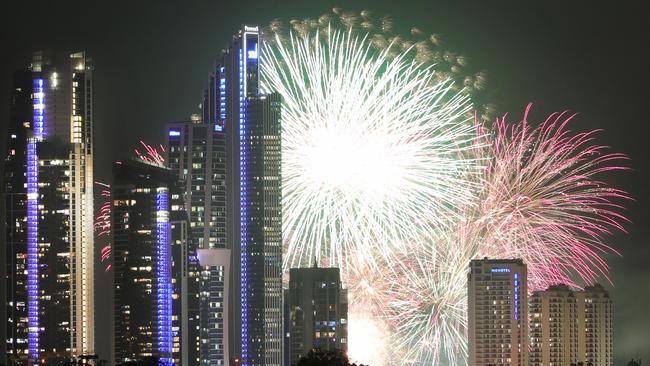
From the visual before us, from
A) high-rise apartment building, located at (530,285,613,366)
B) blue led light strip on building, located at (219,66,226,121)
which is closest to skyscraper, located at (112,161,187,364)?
blue led light strip on building, located at (219,66,226,121)

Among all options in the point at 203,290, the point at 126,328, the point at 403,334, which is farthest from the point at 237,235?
the point at 403,334

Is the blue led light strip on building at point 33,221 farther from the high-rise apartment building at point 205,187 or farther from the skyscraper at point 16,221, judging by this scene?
the high-rise apartment building at point 205,187

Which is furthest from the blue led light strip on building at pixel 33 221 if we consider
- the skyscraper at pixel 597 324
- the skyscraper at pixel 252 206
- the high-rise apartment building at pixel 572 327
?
the skyscraper at pixel 597 324

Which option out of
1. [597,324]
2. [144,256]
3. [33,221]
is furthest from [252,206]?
[597,324]

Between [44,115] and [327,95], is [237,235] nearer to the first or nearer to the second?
[44,115]

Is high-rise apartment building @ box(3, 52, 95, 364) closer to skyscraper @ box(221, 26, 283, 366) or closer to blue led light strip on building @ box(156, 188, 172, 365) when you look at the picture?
blue led light strip on building @ box(156, 188, 172, 365)

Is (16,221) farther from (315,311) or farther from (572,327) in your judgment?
(572,327)
